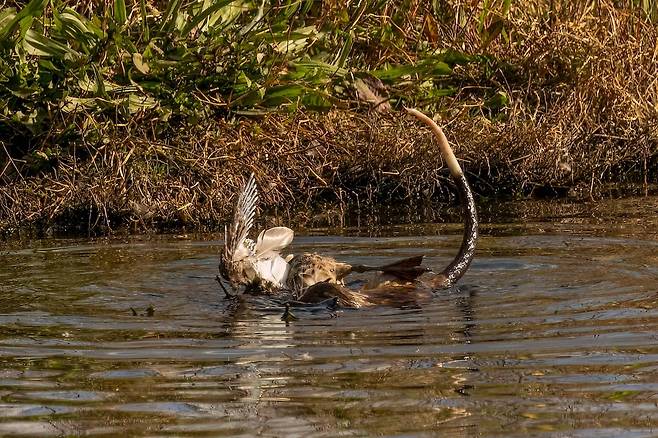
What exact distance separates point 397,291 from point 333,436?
238cm

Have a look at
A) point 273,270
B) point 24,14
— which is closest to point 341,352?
point 273,270

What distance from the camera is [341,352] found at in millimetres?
4773

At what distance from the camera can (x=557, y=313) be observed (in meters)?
5.49

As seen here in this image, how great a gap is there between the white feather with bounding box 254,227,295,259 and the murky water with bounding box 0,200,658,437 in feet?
0.99

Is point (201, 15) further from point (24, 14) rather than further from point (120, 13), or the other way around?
point (24, 14)

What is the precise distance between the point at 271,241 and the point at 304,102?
3310 millimetres

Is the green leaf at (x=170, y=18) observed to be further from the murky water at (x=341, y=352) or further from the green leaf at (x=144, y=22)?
the murky water at (x=341, y=352)

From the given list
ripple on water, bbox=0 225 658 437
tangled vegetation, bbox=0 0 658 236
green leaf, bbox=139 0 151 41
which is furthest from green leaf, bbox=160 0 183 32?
ripple on water, bbox=0 225 658 437

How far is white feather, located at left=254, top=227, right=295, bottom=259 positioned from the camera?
6246 mm

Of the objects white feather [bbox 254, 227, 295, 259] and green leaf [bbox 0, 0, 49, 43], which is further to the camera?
green leaf [bbox 0, 0, 49, 43]

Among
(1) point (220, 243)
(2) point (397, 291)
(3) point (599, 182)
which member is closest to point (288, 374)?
(2) point (397, 291)

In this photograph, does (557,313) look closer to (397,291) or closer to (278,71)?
(397,291)

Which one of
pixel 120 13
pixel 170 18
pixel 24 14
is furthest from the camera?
pixel 170 18

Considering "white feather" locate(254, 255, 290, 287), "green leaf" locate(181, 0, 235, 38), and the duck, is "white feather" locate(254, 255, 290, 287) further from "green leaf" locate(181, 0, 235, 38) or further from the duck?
"green leaf" locate(181, 0, 235, 38)
